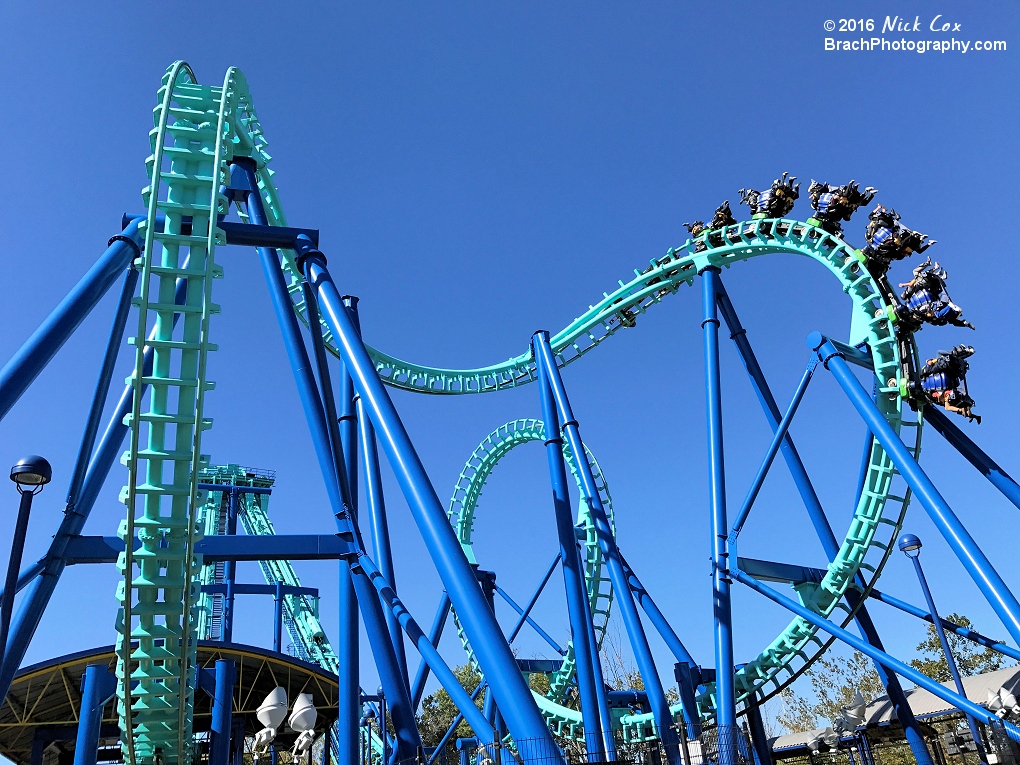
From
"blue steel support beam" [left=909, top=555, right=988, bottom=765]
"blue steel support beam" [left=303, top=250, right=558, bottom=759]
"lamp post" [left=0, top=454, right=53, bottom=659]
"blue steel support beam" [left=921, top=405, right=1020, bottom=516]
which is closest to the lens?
"blue steel support beam" [left=303, top=250, right=558, bottom=759]

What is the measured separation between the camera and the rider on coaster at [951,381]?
850 cm

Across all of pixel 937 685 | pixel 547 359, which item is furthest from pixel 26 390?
pixel 937 685

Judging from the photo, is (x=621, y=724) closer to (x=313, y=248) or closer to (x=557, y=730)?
(x=557, y=730)

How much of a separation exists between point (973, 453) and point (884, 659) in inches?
95.5

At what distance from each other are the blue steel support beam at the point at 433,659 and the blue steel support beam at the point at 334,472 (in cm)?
13

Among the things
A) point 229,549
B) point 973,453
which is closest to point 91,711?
point 229,549

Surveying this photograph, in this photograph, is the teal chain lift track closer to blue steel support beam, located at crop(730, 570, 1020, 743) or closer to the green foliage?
blue steel support beam, located at crop(730, 570, 1020, 743)

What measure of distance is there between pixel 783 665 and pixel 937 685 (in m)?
2.38

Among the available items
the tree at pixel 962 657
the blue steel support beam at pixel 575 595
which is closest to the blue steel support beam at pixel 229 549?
the blue steel support beam at pixel 575 595

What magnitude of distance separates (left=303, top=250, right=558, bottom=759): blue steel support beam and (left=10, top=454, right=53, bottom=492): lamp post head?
2.58m

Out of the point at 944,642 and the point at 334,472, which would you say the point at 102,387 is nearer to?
the point at 334,472

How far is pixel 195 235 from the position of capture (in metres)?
5.96

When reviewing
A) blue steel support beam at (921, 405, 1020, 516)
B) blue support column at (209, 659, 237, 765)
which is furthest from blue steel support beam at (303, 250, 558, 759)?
blue steel support beam at (921, 405, 1020, 516)

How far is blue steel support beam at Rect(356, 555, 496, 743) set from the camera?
15.7 ft
